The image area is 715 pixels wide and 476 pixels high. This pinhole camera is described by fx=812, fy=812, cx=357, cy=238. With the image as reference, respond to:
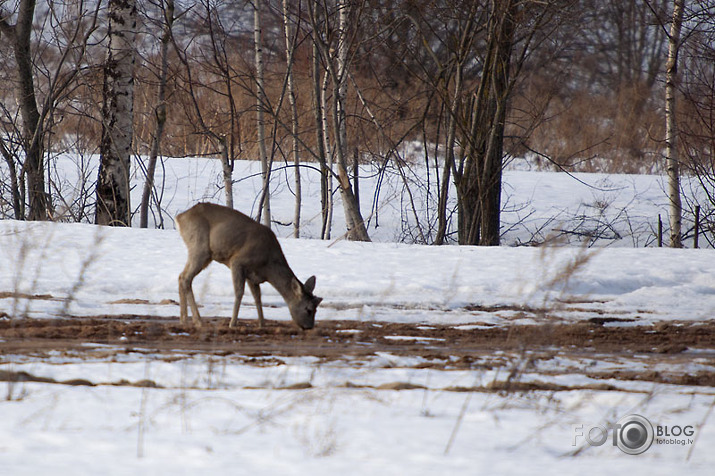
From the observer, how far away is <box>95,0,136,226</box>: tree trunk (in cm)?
1140

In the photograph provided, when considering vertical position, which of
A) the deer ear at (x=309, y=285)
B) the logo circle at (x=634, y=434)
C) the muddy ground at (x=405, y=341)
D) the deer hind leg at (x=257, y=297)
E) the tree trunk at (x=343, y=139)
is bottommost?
the logo circle at (x=634, y=434)

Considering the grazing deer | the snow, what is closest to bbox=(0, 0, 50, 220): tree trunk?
the snow

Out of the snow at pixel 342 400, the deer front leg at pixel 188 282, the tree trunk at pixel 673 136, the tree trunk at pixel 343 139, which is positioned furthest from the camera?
the tree trunk at pixel 673 136

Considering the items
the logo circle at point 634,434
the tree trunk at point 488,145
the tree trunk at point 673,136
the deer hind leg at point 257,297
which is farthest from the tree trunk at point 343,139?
the logo circle at point 634,434

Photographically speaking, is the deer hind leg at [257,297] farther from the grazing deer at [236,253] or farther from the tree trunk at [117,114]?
the tree trunk at [117,114]

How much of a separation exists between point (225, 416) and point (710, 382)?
8.44ft

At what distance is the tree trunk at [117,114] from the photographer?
11.4m

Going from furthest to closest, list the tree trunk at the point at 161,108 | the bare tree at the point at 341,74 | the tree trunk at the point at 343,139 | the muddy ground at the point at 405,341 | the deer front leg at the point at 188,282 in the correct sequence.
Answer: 1. the tree trunk at the point at 161,108
2. the tree trunk at the point at 343,139
3. the bare tree at the point at 341,74
4. the deer front leg at the point at 188,282
5. the muddy ground at the point at 405,341

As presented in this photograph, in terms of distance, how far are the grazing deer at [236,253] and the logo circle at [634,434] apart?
2.83 m

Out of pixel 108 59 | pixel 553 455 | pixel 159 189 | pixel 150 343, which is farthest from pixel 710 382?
pixel 159 189

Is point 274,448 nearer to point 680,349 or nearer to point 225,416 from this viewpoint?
point 225,416

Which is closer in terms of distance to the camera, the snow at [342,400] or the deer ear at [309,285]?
the snow at [342,400]

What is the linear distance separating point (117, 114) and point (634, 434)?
9710mm

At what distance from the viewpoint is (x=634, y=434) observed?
345 centimetres
